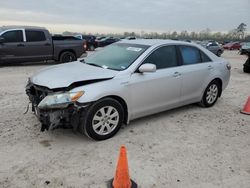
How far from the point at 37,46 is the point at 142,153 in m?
9.86

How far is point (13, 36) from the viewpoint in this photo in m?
11.6

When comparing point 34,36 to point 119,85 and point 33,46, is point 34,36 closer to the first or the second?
point 33,46

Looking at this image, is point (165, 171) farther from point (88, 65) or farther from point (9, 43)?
point (9, 43)

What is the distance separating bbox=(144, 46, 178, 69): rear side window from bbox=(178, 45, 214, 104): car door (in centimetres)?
23

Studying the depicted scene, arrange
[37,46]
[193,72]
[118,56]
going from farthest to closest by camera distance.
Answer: [37,46]
[193,72]
[118,56]

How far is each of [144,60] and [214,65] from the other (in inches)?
86.3

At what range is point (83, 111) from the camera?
3.86 meters

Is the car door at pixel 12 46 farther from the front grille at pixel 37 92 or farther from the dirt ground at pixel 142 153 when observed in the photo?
the front grille at pixel 37 92

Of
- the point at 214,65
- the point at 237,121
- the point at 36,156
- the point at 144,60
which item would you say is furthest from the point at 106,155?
the point at 214,65

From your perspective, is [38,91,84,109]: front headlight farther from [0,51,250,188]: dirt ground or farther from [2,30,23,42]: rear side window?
[2,30,23,42]: rear side window

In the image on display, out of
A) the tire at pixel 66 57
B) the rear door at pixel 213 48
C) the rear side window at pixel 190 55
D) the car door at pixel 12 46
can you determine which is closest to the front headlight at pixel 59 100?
the rear side window at pixel 190 55

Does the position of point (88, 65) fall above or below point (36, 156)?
above

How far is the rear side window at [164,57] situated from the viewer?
4.81 metres

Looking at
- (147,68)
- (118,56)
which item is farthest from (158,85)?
(118,56)
